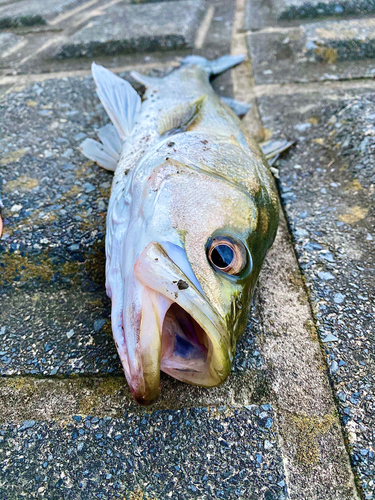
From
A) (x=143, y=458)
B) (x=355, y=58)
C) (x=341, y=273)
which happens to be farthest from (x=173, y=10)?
(x=143, y=458)

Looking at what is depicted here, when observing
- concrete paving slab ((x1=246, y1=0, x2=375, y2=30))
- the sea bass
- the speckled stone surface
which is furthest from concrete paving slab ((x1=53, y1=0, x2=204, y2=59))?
the speckled stone surface

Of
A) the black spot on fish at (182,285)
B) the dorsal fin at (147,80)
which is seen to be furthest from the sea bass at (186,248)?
the dorsal fin at (147,80)

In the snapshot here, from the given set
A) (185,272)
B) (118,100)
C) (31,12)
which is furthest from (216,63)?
(185,272)

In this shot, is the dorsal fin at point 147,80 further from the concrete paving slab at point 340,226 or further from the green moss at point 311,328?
the green moss at point 311,328

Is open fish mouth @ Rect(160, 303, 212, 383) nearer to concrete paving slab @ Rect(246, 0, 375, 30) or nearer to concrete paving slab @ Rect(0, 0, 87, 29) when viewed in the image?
concrete paving slab @ Rect(246, 0, 375, 30)

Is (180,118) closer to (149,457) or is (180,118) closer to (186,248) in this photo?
(186,248)

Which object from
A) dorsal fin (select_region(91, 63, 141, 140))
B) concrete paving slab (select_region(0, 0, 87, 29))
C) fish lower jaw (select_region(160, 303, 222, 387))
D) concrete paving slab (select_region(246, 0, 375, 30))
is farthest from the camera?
concrete paving slab (select_region(0, 0, 87, 29))

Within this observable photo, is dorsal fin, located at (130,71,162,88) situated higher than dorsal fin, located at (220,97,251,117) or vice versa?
dorsal fin, located at (130,71,162,88)

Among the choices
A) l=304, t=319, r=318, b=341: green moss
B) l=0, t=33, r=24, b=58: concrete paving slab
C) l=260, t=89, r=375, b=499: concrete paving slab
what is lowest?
l=304, t=319, r=318, b=341: green moss
